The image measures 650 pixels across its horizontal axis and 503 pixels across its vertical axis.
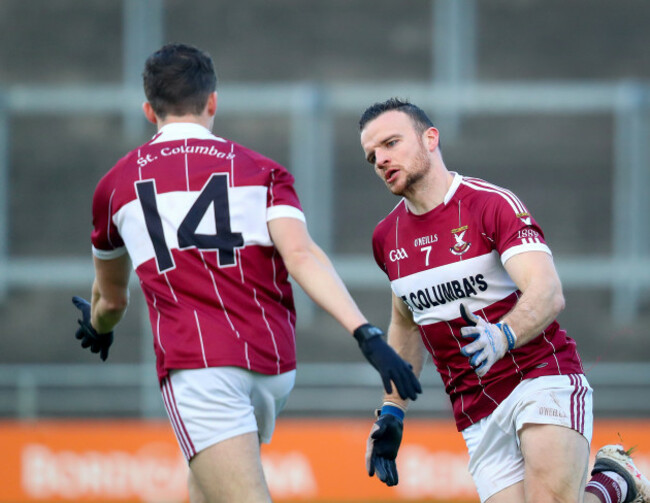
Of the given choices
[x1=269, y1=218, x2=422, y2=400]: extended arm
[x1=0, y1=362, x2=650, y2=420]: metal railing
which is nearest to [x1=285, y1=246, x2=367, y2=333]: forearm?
[x1=269, y1=218, x2=422, y2=400]: extended arm

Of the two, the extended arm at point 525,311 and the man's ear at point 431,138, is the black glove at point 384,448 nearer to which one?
the extended arm at point 525,311

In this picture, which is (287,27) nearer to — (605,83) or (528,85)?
(528,85)

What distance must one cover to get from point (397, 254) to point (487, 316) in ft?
1.65

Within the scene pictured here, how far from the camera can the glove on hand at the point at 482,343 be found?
3.89 m

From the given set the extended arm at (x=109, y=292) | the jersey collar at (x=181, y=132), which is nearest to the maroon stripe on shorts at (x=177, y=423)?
the extended arm at (x=109, y=292)

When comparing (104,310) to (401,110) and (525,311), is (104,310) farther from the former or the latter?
(525,311)

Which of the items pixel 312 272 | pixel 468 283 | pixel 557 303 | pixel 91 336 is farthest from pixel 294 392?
pixel 312 272

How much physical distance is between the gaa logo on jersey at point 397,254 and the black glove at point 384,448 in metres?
0.71

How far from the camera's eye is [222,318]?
12.9ft

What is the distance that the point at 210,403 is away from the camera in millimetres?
3891

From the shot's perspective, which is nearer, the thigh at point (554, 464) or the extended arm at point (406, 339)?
the thigh at point (554, 464)

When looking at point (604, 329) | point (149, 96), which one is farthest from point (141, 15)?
point (149, 96)

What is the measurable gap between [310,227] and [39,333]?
5751 mm

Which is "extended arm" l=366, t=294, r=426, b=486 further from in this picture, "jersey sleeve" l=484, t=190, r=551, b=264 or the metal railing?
the metal railing
